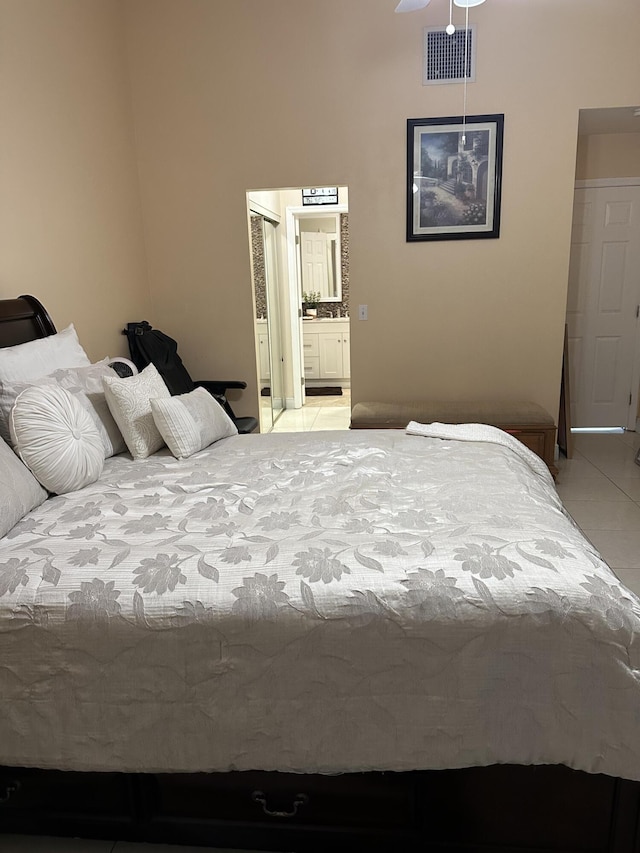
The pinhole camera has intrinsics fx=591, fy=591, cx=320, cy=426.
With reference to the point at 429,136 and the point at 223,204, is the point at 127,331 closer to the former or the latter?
the point at 223,204

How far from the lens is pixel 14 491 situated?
1747mm

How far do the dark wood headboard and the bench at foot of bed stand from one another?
2.02 metres

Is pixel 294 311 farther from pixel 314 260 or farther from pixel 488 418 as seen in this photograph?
pixel 488 418

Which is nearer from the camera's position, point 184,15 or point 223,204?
point 184,15

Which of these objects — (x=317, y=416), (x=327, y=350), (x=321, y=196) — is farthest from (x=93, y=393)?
(x=327, y=350)

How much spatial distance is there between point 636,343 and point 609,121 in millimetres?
1857

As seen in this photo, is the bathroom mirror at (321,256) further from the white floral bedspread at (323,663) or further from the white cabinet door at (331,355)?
the white floral bedspread at (323,663)

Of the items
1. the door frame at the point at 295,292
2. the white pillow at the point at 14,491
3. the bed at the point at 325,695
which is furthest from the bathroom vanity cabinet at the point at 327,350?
the bed at the point at 325,695

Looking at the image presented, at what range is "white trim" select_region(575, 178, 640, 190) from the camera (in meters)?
4.87

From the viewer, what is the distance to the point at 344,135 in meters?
4.06

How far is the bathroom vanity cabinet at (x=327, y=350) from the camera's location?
7668mm

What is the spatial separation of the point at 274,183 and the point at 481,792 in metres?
3.83

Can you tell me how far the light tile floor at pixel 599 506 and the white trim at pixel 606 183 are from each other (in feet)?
6.89

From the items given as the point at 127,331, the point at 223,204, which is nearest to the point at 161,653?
the point at 127,331
